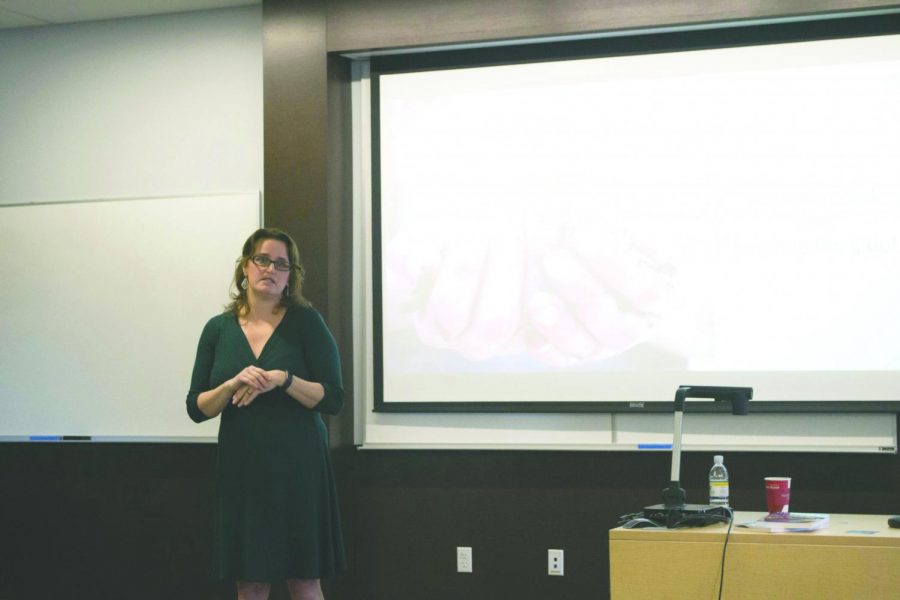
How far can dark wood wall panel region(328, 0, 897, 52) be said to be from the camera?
3918 millimetres

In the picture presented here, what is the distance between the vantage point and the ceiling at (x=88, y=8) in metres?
4.50

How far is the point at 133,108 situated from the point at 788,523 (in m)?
3.52

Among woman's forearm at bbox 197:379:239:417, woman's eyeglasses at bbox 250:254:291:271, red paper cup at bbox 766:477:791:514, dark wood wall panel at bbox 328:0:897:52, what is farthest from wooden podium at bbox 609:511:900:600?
dark wood wall panel at bbox 328:0:897:52

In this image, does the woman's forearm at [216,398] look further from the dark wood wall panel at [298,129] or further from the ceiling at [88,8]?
the ceiling at [88,8]

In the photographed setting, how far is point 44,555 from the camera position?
184 inches

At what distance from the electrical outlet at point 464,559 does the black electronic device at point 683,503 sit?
171cm

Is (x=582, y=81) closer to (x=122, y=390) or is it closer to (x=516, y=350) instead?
(x=516, y=350)

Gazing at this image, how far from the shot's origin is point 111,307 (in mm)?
4633

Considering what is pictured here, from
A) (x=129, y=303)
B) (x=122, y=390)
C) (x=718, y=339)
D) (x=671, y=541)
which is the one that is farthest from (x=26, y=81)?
(x=671, y=541)

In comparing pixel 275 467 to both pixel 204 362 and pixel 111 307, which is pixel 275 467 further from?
pixel 111 307

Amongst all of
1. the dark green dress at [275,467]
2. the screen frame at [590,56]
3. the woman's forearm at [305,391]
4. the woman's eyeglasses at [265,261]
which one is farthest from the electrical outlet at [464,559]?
the woman's eyeglasses at [265,261]

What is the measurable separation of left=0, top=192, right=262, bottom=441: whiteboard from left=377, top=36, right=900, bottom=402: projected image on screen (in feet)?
2.89

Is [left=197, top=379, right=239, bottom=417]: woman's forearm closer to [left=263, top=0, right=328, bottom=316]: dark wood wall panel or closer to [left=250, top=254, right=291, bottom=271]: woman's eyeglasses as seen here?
[left=250, top=254, right=291, bottom=271]: woman's eyeglasses

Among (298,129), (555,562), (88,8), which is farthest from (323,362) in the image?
(88,8)
